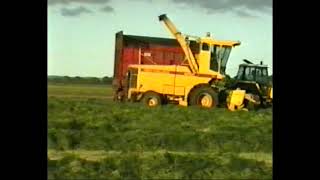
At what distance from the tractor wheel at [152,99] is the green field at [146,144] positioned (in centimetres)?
18

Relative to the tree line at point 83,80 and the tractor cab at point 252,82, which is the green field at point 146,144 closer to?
the tree line at point 83,80

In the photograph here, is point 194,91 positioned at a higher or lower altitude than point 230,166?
higher

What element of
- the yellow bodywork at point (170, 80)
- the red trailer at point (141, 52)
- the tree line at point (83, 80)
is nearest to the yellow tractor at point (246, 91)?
the yellow bodywork at point (170, 80)

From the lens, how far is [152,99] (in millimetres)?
2338

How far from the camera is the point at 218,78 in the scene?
233cm

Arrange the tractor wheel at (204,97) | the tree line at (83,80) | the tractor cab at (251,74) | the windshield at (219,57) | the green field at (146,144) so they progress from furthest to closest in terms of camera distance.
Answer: the tractor wheel at (204,97) < the windshield at (219,57) < the tractor cab at (251,74) < the green field at (146,144) < the tree line at (83,80)

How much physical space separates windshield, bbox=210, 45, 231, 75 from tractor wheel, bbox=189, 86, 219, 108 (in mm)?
111

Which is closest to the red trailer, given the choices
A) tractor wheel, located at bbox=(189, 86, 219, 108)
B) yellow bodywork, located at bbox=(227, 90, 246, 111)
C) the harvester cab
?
the harvester cab

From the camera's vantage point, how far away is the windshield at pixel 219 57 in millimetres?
2131

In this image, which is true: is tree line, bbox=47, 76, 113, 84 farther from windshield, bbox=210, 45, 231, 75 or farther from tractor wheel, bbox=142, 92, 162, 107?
windshield, bbox=210, 45, 231, 75
